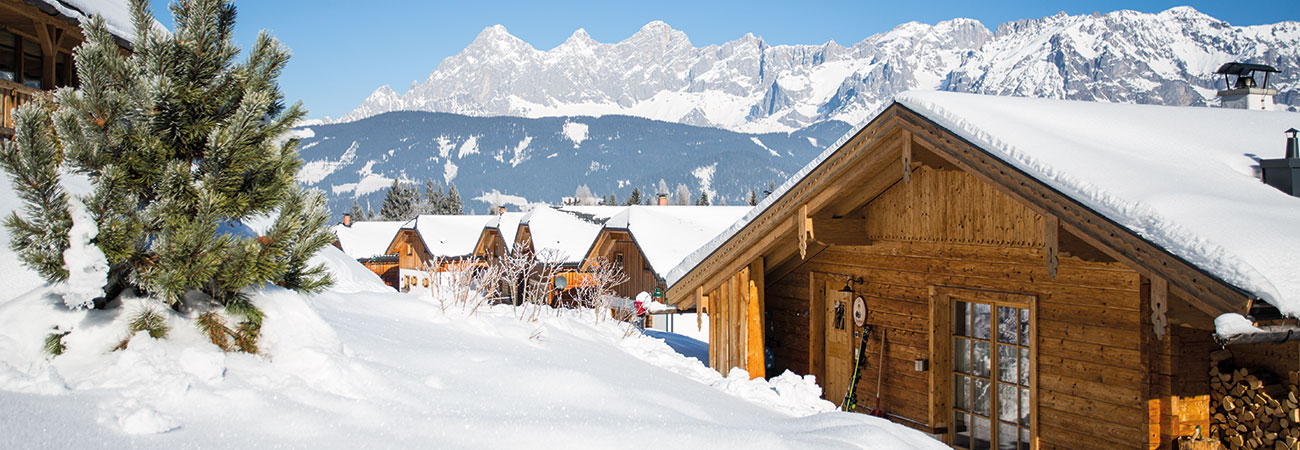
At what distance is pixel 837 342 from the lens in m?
9.79

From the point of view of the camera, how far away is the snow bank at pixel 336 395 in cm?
352

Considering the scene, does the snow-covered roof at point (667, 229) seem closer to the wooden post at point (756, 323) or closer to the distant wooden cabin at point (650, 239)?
the distant wooden cabin at point (650, 239)

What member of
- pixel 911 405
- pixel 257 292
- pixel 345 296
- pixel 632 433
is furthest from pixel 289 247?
pixel 911 405

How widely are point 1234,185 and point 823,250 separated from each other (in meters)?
4.50

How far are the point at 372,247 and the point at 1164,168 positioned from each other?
5358 centimetres

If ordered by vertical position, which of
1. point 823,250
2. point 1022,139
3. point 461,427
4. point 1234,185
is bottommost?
point 461,427

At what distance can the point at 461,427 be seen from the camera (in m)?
4.15

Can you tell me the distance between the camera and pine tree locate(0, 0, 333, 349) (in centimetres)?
383

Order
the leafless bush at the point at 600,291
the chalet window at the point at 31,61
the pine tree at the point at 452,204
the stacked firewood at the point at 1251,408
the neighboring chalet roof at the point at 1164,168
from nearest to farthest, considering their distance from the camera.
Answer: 1. the neighboring chalet roof at the point at 1164,168
2. the stacked firewood at the point at 1251,408
3. the chalet window at the point at 31,61
4. the leafless bush at the point at 600,291
5. the pine tree at the point at 452,204

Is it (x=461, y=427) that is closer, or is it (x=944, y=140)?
(x=461, y=427)

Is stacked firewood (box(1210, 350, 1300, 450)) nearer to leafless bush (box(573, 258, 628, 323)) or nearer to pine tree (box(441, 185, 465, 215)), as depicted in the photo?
leafless bush (box(573, 258, 628, 323))

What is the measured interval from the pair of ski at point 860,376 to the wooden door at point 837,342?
16cm

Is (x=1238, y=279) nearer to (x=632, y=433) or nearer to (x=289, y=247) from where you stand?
→ (x=632, y=433)

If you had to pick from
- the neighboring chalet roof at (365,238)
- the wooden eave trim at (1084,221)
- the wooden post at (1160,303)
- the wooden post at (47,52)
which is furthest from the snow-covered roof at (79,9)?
the neighboring chalet roof at (365,238)
